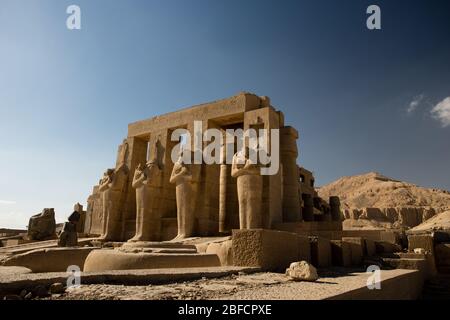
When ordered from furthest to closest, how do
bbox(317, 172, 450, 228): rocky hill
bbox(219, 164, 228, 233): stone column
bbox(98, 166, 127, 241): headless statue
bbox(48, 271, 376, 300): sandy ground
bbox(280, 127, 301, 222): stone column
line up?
bbox(317, 172, 450, 228): rocky hill < bbox(98, 166, 127, 241): headless statue < bbox(219, 164, 228, 233): stone column < bbox(280, 127, 301, 222): stone column < bbox(48, 271, 376, 300): sandy ground

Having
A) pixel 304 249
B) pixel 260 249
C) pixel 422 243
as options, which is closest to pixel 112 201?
pixel 304 249

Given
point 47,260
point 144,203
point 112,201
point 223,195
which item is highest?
point 223,195

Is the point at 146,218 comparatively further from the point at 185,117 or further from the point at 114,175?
the point at 185,117

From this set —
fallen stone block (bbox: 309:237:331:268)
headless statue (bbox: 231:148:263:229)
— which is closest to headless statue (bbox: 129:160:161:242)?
headless statue (bbox: 231:148:263:229)

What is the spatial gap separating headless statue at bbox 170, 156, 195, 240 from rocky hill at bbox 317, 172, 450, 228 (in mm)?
23807

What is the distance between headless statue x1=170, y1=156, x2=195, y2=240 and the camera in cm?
1118

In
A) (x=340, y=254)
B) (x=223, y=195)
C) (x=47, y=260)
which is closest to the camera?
(x=340, y=254)

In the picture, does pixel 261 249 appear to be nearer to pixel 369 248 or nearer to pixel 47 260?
pixel 369 248

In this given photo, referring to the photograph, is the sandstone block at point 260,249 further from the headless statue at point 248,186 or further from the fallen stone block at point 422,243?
the fallen stone block at point 422,243

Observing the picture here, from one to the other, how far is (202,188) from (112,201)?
4.72 m

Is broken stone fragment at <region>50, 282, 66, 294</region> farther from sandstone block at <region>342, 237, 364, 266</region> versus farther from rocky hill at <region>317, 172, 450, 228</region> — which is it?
rocky hill at <region>317, 172, 450, 228</region>

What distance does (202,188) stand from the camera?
12328 millimetres

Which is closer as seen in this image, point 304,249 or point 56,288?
point 56,288

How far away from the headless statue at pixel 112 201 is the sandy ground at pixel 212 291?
11648 millimetres
